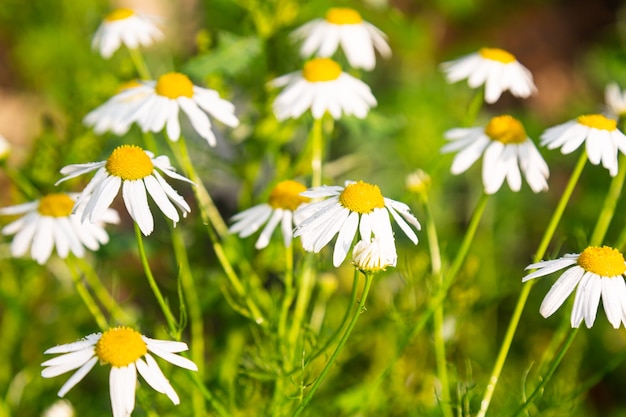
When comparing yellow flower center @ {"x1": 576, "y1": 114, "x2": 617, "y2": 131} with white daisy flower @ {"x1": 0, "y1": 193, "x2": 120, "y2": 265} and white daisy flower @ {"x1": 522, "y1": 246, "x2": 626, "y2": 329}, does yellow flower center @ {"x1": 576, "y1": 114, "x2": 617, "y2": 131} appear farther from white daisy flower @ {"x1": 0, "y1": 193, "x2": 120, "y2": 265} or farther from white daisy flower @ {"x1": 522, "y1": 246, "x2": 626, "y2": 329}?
white daisy flower @ {"x1": 0, "y1": 193, "x2": 120, "y2": 265}

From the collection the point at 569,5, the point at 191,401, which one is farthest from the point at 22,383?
the point at 569,5

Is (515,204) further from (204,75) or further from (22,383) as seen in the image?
(22,383)

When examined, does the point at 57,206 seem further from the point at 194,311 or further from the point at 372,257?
the point at 372,257

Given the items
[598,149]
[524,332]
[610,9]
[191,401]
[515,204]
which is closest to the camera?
[598,149]

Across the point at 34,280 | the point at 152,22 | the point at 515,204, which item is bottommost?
the point at 515,204

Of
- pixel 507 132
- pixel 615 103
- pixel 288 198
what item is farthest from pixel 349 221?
pixel 615 103

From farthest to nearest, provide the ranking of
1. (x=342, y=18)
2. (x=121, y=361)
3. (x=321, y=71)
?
(x=342, y=18)
(x=321, y=71)
(x=121, y=361)

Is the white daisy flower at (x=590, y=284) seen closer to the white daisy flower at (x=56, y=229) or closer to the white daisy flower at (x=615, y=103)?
the white daisy flower at (x=615, y=103)

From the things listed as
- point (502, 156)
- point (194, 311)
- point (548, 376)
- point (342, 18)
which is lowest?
point (194, 311)

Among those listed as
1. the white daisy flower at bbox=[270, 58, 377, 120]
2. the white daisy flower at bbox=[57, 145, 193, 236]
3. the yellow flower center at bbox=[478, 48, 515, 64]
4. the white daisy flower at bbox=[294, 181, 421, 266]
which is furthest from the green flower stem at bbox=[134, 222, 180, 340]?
the yellow flower center at bbox=[478, 48, 515, 64]
